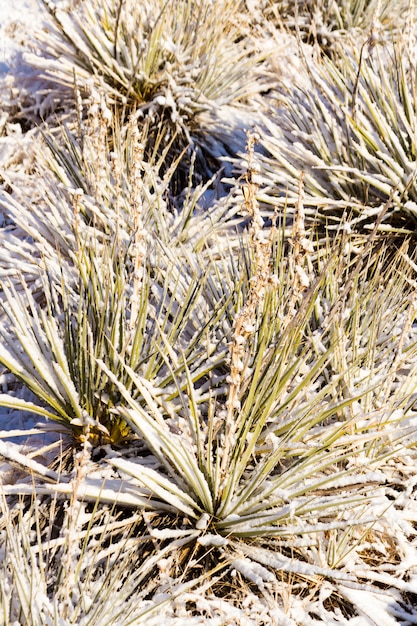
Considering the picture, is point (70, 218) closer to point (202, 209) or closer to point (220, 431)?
point (202, 209)

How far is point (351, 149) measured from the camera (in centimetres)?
323

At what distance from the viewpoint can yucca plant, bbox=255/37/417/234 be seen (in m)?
3.06

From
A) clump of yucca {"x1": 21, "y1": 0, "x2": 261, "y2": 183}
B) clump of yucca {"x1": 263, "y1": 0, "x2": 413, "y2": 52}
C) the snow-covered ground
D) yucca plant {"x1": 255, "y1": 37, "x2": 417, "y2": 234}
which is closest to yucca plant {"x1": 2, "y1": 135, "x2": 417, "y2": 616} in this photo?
the snow-covered ground

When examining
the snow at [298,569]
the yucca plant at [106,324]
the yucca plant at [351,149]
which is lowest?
the snow at [298,569]

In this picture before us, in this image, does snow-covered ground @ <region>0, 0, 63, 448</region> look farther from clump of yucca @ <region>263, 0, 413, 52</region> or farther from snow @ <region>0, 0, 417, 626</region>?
clump of yucca @ <region>263, 0, 413, 52</region>

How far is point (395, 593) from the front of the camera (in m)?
1.81

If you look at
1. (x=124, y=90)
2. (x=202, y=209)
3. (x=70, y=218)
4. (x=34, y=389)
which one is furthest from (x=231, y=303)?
(x=124, y=90)

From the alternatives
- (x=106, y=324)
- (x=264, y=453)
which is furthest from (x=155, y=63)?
(x=264, y=453)

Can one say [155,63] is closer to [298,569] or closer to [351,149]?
[351,149]

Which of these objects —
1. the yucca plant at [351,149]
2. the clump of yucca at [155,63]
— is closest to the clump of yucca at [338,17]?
the clump of yucca at [155,63]

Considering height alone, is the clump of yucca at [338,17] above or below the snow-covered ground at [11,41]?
above

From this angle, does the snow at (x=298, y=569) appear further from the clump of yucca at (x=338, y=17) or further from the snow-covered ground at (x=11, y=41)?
the clump of yucca at (x=338, y=17)

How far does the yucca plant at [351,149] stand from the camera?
3.06 metres

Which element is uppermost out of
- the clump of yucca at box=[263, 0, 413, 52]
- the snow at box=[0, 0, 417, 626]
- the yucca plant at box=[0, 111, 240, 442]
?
the clump of yucca at box=[263, 0, 413, 52]
